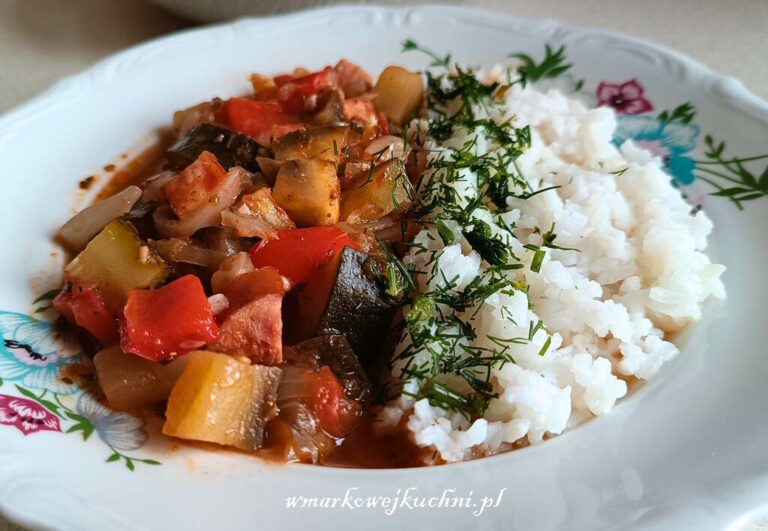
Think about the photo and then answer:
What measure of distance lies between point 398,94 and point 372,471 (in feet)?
8.13

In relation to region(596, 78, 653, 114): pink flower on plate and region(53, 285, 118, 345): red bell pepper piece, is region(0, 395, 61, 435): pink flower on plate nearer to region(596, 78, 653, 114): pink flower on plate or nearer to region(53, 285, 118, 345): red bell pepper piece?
region(53, 285, 118, 345): red bell pepper piece

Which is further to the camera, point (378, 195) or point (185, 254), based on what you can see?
point (378, 195)

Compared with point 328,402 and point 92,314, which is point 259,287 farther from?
point 92,314

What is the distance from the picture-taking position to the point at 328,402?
2.96m

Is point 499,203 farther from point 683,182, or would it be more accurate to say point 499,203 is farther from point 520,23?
point 520,23

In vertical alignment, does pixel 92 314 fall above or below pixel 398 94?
below

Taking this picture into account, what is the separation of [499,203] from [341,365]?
4.24 feet

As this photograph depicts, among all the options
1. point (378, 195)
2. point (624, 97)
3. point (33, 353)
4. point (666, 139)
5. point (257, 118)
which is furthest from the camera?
point (624, 97)

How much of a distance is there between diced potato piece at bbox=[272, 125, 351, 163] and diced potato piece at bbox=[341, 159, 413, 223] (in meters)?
0.24

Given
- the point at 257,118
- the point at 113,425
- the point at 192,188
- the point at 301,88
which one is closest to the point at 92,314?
the point at 113,425

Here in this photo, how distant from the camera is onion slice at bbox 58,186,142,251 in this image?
3549 mm

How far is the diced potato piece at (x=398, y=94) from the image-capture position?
4.43m

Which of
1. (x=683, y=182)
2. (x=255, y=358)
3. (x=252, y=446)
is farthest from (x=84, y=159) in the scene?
(x=683, y=182)

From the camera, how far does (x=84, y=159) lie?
415 cm
